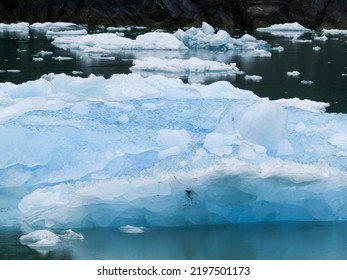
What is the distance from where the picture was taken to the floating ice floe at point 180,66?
14062 mm

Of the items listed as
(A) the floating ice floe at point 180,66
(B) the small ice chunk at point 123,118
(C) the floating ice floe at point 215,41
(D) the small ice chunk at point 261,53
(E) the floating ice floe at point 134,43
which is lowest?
(B) the small ice chunk at point 123,118

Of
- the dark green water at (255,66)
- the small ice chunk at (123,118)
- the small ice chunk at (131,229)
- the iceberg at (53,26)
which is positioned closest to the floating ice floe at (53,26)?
the iceberg at (53,26)

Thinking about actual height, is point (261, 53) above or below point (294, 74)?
above

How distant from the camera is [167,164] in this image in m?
5.27

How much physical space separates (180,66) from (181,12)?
49.0ft

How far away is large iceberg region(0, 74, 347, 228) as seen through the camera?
498 centimetres

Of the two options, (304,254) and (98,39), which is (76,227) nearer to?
(304,254)

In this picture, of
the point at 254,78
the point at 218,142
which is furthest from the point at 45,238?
the point at 254,78

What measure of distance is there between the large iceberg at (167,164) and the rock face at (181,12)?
71.8 feet

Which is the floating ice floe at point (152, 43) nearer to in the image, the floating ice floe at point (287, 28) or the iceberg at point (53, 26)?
the iceberg at point (53, 26)

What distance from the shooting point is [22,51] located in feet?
56.6

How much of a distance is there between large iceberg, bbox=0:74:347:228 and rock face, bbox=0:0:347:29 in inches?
862

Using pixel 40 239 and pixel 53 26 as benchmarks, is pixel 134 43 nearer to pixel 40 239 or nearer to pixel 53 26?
pixel 53 26

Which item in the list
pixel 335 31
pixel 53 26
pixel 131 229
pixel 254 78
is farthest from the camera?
pixel 335 31
